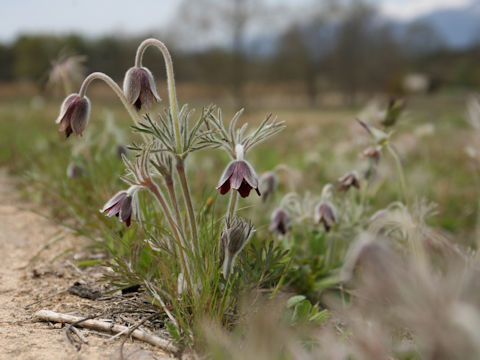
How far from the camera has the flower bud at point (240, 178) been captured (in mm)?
1375

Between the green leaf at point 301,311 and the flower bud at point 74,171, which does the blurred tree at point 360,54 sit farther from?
the green leaf at point 301,311

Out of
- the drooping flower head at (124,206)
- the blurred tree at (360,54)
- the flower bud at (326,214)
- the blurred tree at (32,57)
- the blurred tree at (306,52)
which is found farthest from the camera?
the blurred tree at (360,54)

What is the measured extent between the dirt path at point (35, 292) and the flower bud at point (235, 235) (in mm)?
392

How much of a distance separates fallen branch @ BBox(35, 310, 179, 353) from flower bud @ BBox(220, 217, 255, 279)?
0.34m

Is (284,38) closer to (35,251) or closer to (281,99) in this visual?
(281,99)

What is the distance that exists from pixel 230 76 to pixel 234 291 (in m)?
28.6

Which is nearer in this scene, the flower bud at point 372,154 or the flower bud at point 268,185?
the flower bud at point 372,154

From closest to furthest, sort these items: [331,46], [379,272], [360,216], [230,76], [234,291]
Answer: [379,272], [234,291], [360,216], [230,76], [331,46]

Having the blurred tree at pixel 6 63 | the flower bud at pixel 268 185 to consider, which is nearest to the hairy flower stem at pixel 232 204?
the flower bud at pixel 268 185

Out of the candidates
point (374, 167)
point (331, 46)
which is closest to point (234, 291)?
point (374, 167)

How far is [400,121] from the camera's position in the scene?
2.36 metres

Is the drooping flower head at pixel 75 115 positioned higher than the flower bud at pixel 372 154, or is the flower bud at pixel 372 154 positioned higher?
the drooping flower head at pixel 75 115

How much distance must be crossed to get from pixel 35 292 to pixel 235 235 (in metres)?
1.00

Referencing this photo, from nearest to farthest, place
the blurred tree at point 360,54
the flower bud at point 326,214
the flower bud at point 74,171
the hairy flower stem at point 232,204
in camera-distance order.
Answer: the hairy flower stem at point 232,204 < the flower bud at point 326,214 < the flower bud at point 74,171 < the blurred tree at point 360,54
